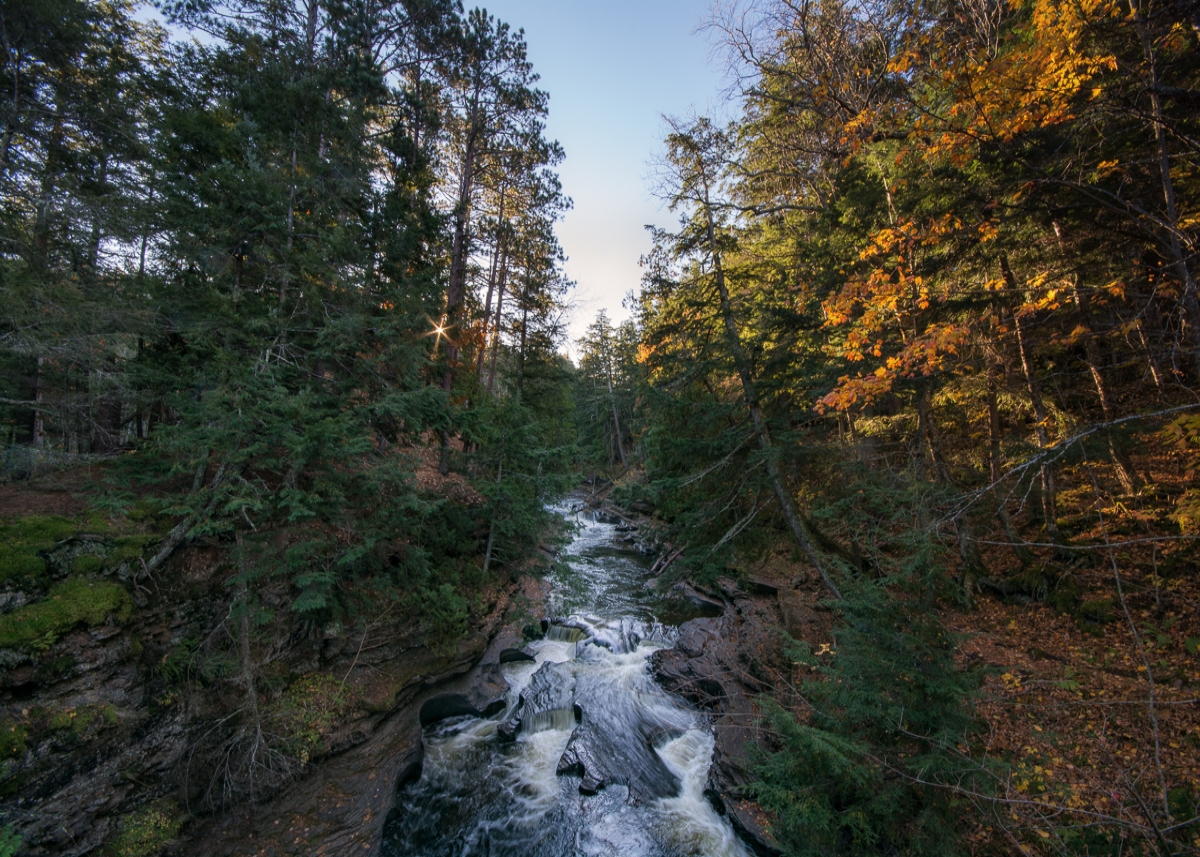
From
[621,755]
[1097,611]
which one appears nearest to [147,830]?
[621,755]

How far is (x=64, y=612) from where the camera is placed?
228 inches

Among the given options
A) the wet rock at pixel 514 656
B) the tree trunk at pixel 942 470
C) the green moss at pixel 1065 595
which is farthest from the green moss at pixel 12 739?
the green moss at pixel 1065 595

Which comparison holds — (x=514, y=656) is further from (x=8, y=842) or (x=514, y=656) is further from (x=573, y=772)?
(x=8, y=842)

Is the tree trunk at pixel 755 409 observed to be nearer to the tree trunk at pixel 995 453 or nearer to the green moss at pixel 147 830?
the tree trunk at pixel 995 453

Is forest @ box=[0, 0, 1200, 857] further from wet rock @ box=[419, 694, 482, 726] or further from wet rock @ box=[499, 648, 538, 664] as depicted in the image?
wet rock @ box=[499, 648, 538, 664]

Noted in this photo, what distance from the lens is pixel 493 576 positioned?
11258 millimetres

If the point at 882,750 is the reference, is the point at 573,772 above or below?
below

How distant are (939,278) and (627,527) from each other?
1767 centimetres

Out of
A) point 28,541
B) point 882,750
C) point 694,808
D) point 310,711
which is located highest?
point 28,541

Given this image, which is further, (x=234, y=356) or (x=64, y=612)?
(x=234, y=356)

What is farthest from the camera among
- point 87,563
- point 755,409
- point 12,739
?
point 755,409

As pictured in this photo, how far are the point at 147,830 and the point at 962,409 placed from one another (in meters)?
18.1

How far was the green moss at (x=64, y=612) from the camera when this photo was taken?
5410mm

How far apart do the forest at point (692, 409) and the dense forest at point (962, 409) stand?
84 mm
